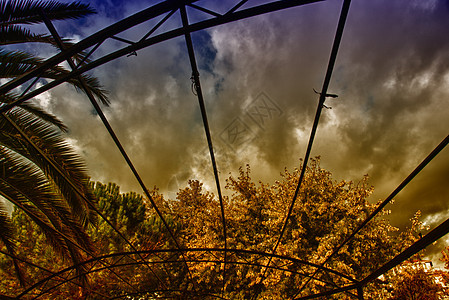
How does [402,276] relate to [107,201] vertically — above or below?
below

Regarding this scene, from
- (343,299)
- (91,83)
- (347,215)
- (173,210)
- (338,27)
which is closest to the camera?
(338,27)

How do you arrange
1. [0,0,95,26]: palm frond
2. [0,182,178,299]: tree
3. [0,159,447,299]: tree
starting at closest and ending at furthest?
1. [0,0,95,26]: palm frond
2. [0,182,178,299]: tree
3. [0,159,447,299]: tree

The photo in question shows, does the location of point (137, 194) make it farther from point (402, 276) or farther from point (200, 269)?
point (402, 276)

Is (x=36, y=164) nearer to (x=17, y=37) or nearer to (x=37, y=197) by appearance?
(x=37, y=197)

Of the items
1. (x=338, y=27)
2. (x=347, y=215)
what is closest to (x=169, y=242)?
(x=347, y=215)

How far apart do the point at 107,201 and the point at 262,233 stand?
933 cm

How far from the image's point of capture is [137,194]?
54.3ft

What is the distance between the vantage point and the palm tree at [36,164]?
429 cm

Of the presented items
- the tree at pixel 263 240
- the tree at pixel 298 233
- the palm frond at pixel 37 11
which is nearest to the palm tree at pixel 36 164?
the palm frond at pixel 37 11

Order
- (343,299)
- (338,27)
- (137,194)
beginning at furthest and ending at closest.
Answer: (137,194)
(343,299)
(338,27)

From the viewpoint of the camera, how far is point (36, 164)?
4754 millimetres

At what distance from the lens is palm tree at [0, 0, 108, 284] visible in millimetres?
4293

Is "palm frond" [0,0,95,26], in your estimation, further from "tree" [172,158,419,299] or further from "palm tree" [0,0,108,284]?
"tree" [172,158,419,299]

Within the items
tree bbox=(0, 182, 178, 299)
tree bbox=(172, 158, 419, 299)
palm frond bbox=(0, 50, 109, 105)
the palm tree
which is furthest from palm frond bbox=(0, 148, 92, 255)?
tree bbox=(172, 158, 419, 299)
